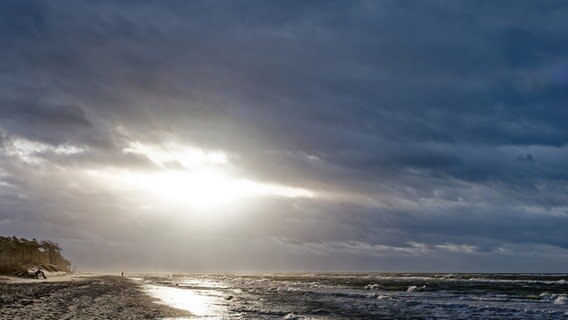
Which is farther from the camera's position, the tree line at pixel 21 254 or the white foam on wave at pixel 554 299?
the tree line at pixel 21 254

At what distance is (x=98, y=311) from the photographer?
102 feet

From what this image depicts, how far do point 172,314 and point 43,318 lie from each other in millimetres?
9609

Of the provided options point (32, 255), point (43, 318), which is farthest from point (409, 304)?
point (32, 255)

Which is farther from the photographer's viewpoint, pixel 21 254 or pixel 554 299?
pixel 21 254

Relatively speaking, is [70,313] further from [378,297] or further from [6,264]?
[6,264]

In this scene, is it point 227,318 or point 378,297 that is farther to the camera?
point 378,297

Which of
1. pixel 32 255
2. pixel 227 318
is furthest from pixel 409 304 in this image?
pixel 32 255

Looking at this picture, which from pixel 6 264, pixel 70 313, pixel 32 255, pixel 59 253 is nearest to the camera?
pixel 70 313

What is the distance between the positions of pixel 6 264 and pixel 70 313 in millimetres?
72330

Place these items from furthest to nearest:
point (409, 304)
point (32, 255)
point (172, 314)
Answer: point (32, 255) → point (409, 304) → point (172, 314)

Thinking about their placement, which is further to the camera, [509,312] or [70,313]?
[509,312]

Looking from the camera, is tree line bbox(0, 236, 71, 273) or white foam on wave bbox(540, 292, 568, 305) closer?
white foam on wave bbox(540, 292, 568, 305)

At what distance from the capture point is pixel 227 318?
101 ft

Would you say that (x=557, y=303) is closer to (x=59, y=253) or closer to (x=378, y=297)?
(x=378, y=297)
